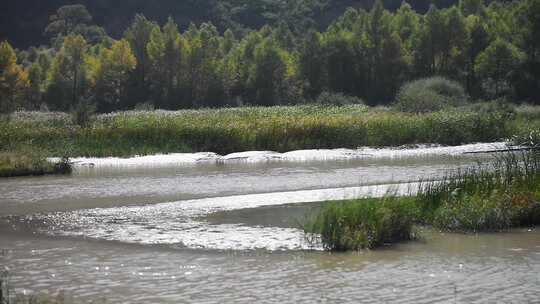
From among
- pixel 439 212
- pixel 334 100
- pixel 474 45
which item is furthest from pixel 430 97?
pixel 439 212

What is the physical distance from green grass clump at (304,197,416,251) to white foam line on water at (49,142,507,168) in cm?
2218

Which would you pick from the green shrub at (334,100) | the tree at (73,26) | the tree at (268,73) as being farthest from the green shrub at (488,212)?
the tree at (73,26)

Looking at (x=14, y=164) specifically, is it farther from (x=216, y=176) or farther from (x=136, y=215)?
(x=136, y=215)

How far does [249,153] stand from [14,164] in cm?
1198

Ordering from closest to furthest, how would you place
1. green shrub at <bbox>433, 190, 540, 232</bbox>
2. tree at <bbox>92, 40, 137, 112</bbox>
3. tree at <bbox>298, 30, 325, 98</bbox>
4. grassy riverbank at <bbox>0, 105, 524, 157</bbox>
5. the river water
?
the river water → green shrub at <bbox>433, 190, 540, 232</bbox> → grassy riverbank at <bbox>0, 105, 524, 157</bbox> → tree at <bbox>298, 30, 325, 98</bbox> → tree at <bbox>92, 40, 137, 112</bbox>

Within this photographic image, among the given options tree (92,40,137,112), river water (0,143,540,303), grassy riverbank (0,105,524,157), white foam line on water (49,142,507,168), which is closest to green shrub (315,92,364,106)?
tree (92,40,137,112)

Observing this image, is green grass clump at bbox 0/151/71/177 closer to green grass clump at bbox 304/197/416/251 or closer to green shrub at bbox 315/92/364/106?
green grass clump at bbox 304/197/416/251

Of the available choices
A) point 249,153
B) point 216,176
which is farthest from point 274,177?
point 249,153

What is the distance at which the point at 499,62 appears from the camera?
77.4 meters

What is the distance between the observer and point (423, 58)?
89.7m

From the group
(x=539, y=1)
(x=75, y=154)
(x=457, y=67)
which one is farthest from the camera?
(x=457, y=67)

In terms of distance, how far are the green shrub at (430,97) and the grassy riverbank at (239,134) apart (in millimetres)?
12646

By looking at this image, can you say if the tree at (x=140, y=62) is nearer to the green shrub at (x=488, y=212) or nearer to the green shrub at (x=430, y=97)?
the green shrub at (x=430, y=97)

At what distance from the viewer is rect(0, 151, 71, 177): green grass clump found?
32250 millimetres
